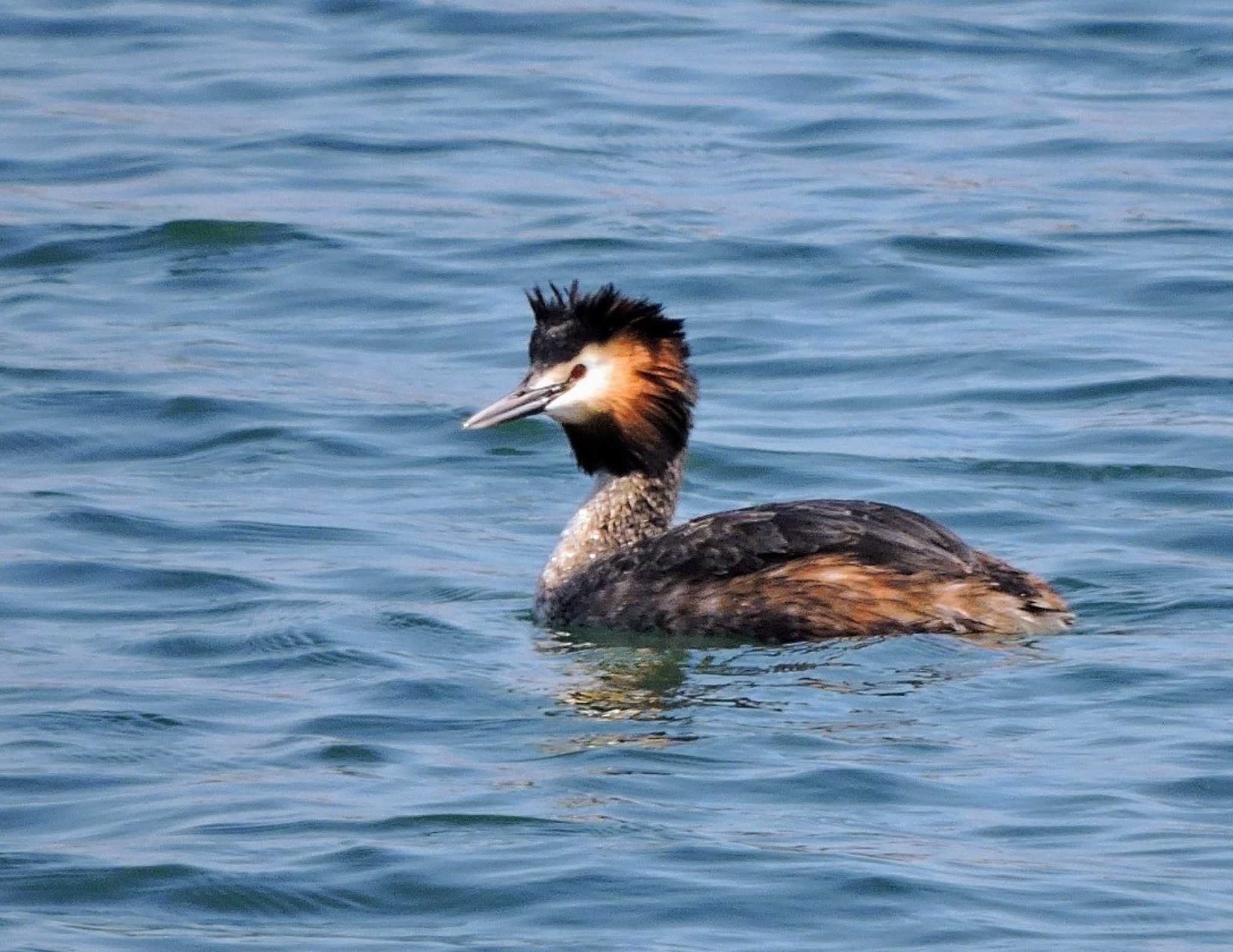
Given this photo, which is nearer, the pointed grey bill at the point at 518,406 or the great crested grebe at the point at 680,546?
the great crested grebe at the point at 680,546

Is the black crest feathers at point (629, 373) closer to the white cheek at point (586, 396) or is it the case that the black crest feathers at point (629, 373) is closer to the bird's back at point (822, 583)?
the white cheek at point (586, 396)

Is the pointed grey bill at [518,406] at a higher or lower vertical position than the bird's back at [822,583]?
higher

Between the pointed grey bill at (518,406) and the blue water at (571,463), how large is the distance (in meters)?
0.68

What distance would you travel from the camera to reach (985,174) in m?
17.0

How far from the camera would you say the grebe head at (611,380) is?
9.95m

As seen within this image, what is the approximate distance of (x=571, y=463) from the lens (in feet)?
40.4

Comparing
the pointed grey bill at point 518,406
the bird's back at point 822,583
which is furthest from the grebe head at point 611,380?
the bird's back at point 822,583

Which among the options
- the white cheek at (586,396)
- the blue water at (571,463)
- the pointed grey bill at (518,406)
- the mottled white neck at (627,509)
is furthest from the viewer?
the mottled white neck at (627,509)

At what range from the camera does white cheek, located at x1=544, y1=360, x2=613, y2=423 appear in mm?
9984

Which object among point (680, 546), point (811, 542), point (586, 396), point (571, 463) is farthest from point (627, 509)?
point (571, 463)

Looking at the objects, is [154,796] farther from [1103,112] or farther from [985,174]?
[1103,112]

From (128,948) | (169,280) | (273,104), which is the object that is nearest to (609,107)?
(273,104)

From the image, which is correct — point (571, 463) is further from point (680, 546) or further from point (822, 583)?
point (822, 583)

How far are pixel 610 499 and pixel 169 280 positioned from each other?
571 centimetres
